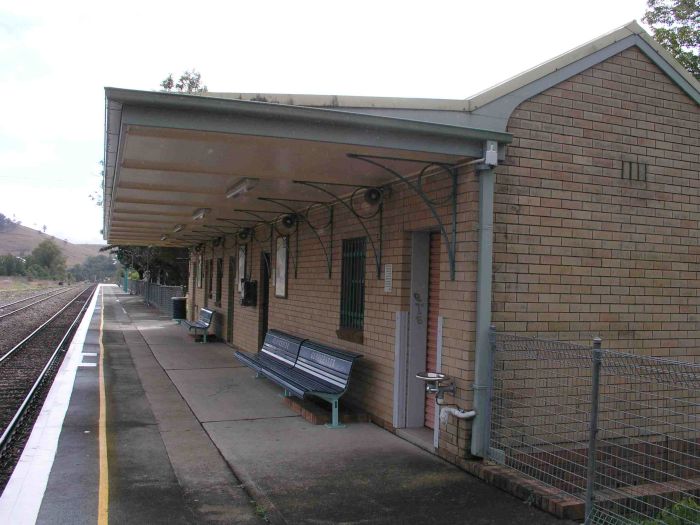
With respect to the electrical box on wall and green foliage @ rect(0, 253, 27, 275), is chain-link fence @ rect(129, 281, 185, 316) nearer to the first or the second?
the electrical box on wall

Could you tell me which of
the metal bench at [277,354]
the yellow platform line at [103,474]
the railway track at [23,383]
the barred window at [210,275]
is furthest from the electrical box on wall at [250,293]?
the barred window at [210,275]

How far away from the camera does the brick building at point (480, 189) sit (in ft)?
18.0

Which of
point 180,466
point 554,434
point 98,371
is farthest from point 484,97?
point 98,371

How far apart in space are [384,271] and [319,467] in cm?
237

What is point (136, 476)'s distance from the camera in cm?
563

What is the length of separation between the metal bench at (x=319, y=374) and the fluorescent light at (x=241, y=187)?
2196 millimetres

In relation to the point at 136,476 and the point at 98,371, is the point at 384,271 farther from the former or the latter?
the point at 98,371

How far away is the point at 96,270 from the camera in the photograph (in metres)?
173

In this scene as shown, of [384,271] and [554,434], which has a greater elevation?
[384,271]

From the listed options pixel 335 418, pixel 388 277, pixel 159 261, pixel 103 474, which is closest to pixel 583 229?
pixel 388 277

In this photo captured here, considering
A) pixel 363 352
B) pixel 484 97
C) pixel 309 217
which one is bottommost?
pixel 363 352

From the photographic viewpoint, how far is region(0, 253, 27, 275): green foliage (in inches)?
4537

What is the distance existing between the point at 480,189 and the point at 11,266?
127 metres

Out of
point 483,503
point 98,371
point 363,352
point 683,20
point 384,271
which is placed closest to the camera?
point 483,503
